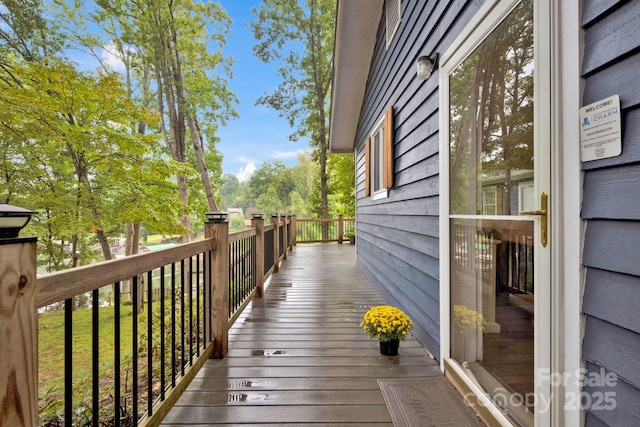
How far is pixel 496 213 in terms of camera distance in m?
1.57

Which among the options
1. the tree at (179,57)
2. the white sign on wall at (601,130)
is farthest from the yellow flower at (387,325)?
the tree at (179,57)

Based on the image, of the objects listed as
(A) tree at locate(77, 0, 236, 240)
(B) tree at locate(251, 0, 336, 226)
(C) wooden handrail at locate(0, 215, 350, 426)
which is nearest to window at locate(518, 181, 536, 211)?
(C) wooden handrail at locate(0, 215, 350, 426)

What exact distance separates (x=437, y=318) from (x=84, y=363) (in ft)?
19.2

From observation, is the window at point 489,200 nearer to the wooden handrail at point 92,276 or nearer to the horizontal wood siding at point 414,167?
the horizontal wood siding at point 414,167

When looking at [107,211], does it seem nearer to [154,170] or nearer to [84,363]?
[154,170]

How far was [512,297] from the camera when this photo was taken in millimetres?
1468

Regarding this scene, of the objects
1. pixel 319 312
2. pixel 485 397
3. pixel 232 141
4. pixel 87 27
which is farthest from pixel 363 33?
pixel 232 141

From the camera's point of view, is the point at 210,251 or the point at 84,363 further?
the point at 84,363

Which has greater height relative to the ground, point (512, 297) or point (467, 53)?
point (467, 53)

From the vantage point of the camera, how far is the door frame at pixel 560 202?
1.10 m

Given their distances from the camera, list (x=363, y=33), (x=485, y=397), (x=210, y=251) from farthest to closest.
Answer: (x=363, y=33) < (x=210, y=251) < (x=485, y=397)

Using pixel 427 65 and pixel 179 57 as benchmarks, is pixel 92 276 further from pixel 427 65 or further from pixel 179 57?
pixel 179 57

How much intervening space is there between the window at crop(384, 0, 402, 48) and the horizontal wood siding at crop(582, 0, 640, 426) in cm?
287

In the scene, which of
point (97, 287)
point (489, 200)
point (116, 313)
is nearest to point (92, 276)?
point (97, 287)
